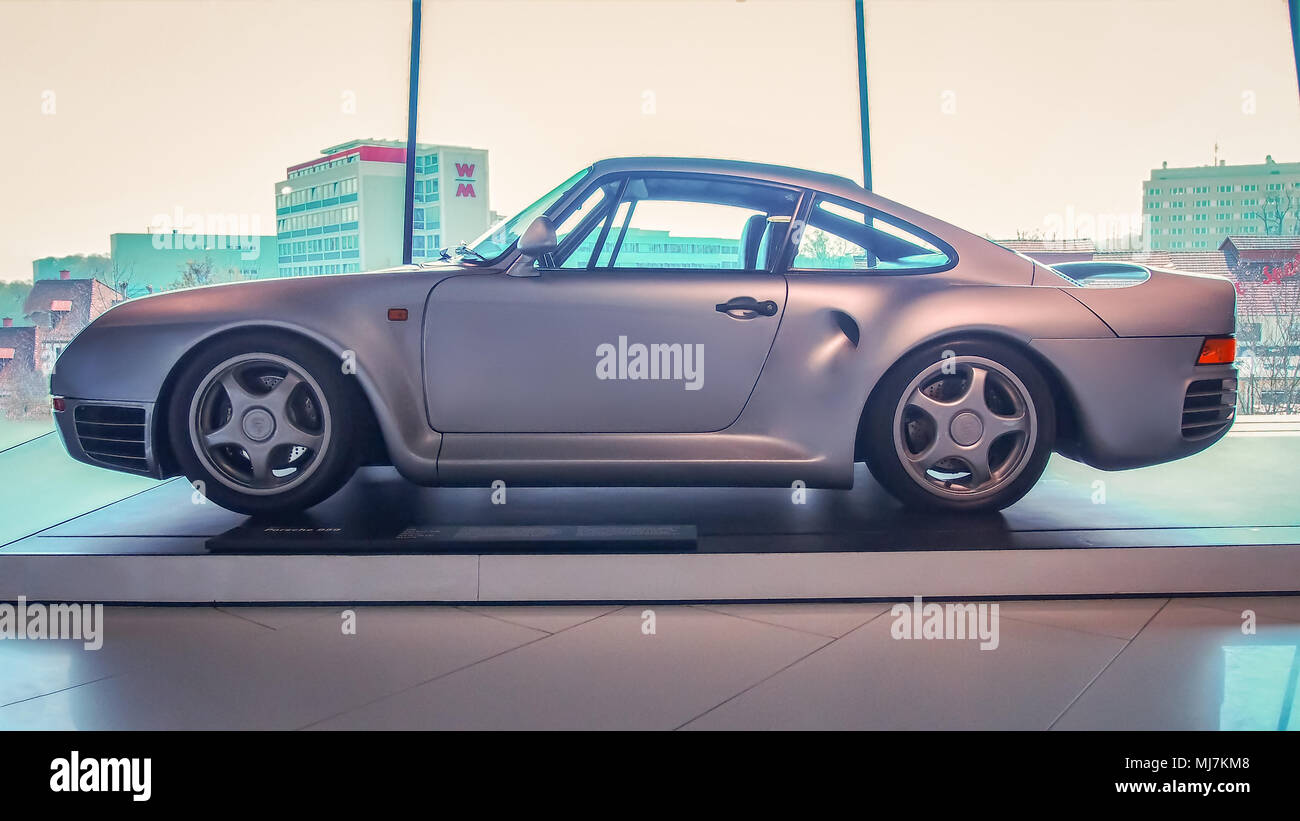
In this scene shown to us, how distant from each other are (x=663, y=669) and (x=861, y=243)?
63.8 inches

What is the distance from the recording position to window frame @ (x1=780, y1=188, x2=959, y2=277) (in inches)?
107

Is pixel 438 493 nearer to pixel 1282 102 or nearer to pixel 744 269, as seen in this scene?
pixel 744 269

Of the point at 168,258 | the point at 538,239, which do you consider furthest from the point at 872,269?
the point at 168,258

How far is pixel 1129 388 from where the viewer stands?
2.67 meters

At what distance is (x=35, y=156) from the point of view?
4.60m

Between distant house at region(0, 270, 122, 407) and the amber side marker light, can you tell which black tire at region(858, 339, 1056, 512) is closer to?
the amber side marker light

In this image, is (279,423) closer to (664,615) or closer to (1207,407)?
(664,615)

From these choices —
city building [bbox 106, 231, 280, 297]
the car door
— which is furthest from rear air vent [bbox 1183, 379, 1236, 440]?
city building [bbox 106, 231, 280, 297]

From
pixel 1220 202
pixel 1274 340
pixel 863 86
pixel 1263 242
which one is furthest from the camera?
pixel 1274 340

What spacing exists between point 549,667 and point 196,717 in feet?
2.42

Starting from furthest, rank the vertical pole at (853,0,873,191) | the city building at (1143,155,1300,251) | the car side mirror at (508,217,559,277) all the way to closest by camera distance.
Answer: the city building at (1143,155,1300,251) < the vertical pole at (853,0,873,191) < the car side mirror at (508,217,559,277)

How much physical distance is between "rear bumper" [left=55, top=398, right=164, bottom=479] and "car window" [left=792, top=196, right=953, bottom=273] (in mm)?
2061
